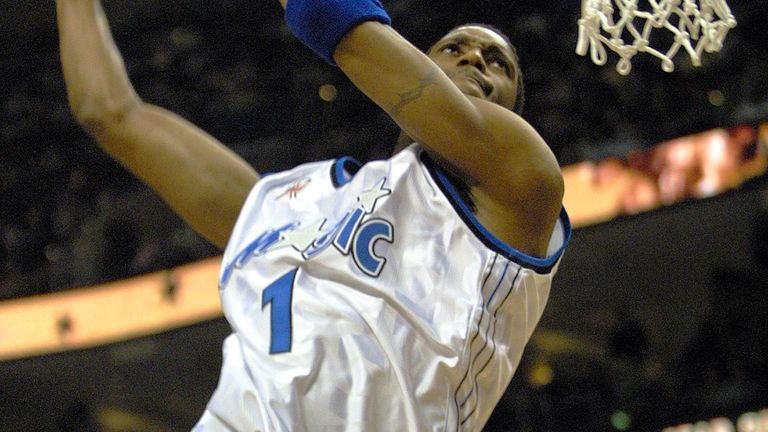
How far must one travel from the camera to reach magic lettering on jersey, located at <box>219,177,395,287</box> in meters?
1.77

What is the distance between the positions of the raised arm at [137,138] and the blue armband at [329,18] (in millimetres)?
598

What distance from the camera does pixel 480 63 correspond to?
82.8 inches

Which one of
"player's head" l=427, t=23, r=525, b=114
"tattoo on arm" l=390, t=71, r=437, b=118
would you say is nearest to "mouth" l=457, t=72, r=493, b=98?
"player's head" l=427, t=23, r=525, b=114

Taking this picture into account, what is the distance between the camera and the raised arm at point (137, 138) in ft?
7.43

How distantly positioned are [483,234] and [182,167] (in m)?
0.79

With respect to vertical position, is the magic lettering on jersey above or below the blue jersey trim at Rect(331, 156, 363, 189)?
above

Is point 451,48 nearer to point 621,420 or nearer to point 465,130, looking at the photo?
point 465,130

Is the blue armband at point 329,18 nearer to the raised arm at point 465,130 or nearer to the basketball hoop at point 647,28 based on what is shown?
the raised arm at point 465,130

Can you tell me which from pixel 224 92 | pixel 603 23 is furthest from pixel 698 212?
pixel 603 23

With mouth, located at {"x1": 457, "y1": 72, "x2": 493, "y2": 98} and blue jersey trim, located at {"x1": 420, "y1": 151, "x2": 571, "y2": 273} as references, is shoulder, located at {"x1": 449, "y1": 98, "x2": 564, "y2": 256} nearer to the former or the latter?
blue jersey trim, located at {"x1": 420, "y1": 151, "x2": 571, "y2": 273}

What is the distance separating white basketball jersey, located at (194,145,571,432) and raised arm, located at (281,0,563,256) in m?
0.05

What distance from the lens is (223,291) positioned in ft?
6.39

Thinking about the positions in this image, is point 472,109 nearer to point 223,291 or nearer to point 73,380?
point 223,291

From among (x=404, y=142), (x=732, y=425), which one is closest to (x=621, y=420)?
(x=732, y=425)
